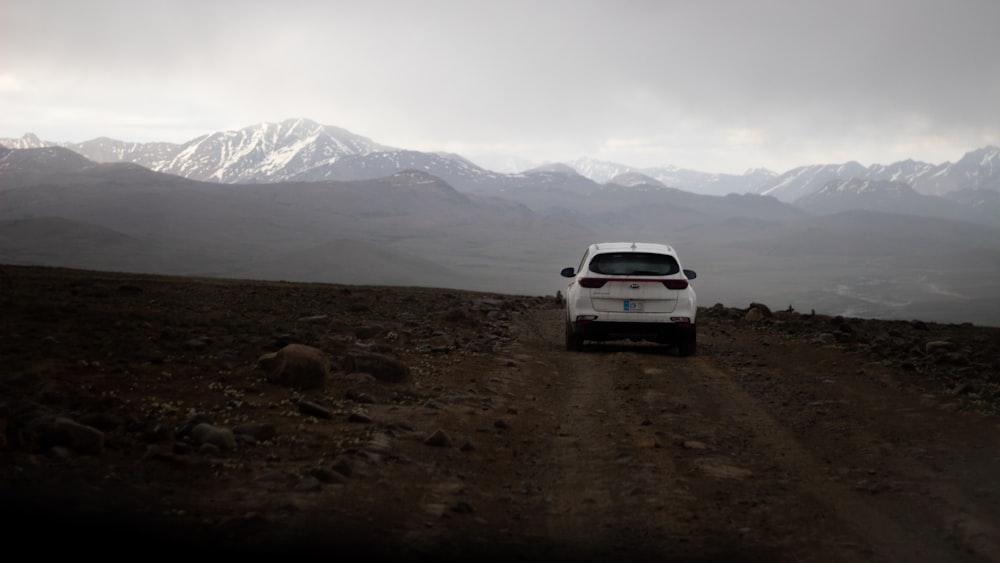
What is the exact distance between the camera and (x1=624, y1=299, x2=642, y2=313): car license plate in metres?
16.7

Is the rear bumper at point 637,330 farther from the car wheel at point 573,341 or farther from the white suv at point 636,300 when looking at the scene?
the car wheel at point 573,341

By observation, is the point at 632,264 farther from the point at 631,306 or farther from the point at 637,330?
Answer: the point at 637,330

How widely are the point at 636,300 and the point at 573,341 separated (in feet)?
4.95

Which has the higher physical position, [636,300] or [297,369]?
[636,300]

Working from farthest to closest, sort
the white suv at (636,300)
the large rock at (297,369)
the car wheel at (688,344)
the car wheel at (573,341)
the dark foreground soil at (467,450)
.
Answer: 1. the car wheel at (573,341)
2. the car wheel at (688,344)
3. the white suv at (636,300)
4. the large rock at (297,369)
5. the dark foreground soil at (467,450)

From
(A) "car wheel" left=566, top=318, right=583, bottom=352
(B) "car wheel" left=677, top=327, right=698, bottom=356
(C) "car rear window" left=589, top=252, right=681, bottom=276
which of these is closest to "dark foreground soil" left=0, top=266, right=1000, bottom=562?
(B) "car wheel" left=677, top=327, right=698, bottom=356

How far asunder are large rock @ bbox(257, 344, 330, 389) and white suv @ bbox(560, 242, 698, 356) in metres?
6.69

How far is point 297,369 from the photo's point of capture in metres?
11.0

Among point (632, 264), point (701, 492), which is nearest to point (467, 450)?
point (701, 492)

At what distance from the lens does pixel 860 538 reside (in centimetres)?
650

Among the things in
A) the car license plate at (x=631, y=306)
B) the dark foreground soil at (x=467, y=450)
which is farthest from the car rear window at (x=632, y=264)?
the dark foreground soil at (x=467, y=450)

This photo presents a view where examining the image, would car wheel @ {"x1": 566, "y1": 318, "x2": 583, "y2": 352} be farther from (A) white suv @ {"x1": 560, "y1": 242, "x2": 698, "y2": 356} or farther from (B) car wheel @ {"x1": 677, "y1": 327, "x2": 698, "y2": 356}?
(B) car wheel @ {"x1": 677, "y1": 327, "x2": 698, "y2": 356}

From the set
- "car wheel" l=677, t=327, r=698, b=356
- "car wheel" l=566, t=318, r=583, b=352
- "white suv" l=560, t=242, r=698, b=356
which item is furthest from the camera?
"car wheel" l=566, t=318, r=583, b=352

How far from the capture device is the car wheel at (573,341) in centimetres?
1725
